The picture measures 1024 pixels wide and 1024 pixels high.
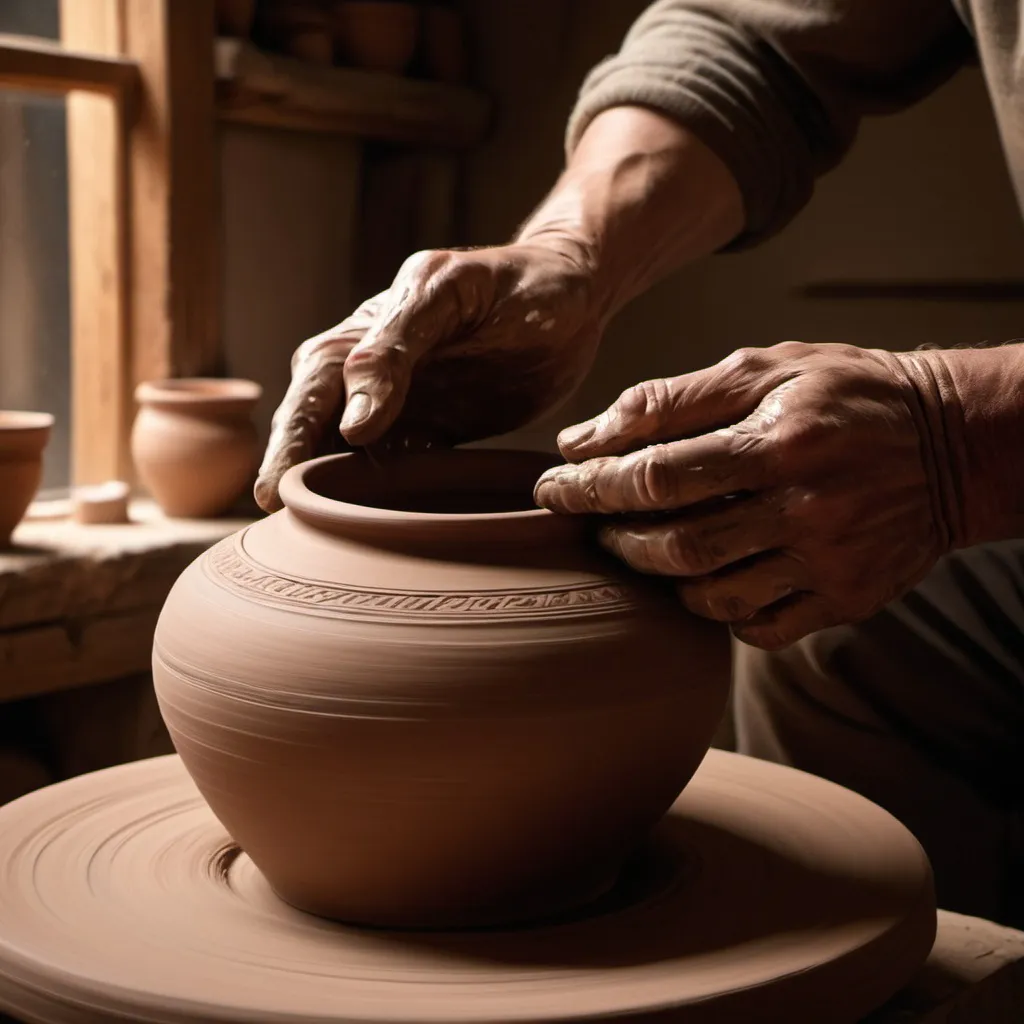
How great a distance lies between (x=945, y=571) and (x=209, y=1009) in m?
1.07

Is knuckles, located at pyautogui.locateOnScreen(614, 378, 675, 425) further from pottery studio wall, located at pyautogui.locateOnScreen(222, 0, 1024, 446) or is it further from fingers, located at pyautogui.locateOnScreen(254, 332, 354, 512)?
pottery studio wall, located at pyautogui.locateOnScreen(222, 0, 1024, 446)

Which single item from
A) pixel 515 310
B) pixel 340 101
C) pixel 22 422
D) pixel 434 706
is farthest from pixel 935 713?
pixel 340 101

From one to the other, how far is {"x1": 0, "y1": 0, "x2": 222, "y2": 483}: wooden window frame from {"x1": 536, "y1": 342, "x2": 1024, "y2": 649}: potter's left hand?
6.39ft

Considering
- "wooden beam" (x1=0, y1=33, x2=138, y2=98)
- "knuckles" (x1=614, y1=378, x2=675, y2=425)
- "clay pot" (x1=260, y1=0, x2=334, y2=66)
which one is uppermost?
"clay pot" (x1=260, y1=0, x2=334, y2=66)

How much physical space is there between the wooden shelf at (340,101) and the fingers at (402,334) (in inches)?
64.6

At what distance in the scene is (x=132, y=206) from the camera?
9.70 ft

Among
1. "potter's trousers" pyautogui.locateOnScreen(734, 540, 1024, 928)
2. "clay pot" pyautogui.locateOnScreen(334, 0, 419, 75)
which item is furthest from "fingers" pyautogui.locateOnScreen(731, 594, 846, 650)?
"clay pot" pyautogui.locateOnScreen(334, 0, 419, 75)

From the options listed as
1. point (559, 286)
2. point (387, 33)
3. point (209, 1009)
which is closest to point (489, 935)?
point (209, 1009)

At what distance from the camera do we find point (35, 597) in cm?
245

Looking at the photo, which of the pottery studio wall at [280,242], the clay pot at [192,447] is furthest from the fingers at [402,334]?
the pottery studio wall at [280,242]

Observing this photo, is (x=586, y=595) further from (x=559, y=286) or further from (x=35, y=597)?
(x=35, y=597)

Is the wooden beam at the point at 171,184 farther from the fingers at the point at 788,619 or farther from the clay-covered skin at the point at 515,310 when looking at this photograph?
the fingers at the point at 788,619

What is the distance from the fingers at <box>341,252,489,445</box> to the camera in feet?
4.46

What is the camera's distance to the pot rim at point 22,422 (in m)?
2.46
